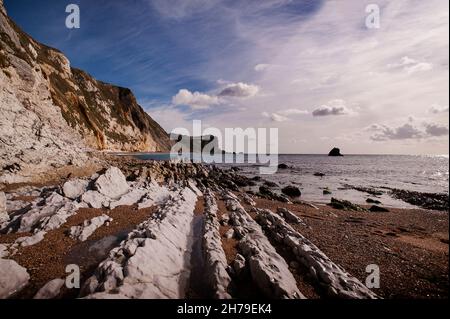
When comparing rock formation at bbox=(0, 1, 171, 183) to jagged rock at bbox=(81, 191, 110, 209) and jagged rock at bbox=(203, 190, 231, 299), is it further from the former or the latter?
jagged rock at bbox=(203, 190, 231, 299)

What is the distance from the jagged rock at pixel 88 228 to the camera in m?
9.54

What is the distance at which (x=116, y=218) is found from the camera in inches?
474

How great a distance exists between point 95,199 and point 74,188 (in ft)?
5.81

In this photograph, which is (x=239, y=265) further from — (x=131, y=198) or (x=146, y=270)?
(x=131, y=198)

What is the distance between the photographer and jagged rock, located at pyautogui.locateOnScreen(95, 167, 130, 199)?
572 inches

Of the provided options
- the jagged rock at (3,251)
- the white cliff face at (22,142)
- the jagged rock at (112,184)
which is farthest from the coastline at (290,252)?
the white cliff face at (22,142)

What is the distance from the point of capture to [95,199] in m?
13.2

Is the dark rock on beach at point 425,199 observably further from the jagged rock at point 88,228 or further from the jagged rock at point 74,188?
the jagged rock at point 74,188

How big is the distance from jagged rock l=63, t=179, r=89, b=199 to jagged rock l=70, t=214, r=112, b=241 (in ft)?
10.7

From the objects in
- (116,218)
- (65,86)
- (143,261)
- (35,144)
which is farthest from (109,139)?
(143,261)

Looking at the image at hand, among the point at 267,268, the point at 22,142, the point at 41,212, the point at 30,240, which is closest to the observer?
the point at 267,268

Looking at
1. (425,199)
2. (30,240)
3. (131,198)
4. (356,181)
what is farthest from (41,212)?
(356,181)

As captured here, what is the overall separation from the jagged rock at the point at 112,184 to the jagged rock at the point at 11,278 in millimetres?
7601
